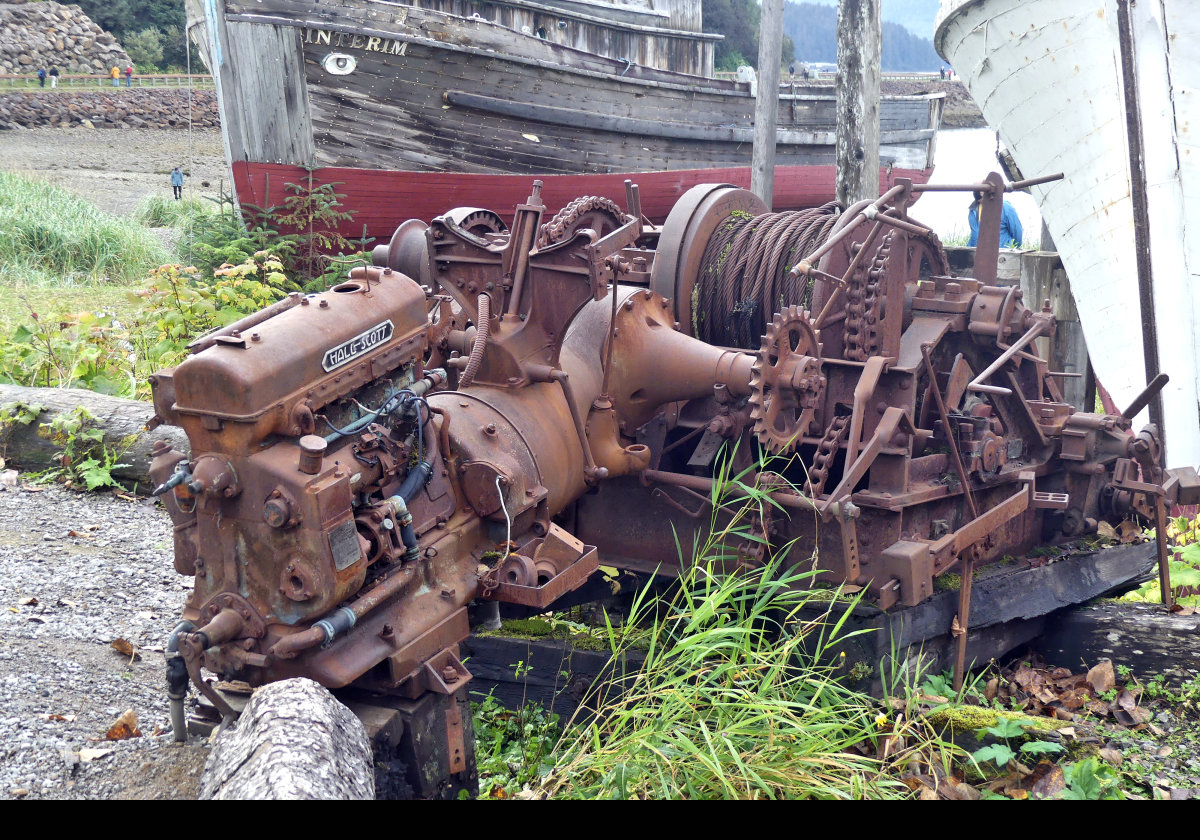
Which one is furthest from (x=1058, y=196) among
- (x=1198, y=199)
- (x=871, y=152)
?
(x=871, y=152)

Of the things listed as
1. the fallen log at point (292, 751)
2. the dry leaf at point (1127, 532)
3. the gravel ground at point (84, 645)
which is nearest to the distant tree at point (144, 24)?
the gravel ground at point (84, 645)

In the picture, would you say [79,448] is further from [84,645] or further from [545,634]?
[545,634]

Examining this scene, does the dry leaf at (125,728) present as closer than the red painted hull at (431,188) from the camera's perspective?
Yes

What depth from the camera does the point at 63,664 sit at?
387 centimetres

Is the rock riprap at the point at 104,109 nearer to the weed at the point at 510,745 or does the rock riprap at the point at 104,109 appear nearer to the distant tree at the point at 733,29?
the distant tree at the point at 733,29

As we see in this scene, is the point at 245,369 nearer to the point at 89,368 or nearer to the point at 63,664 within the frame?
the point at 63,664

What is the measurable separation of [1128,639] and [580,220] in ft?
10.5

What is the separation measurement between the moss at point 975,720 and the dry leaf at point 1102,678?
90 cm

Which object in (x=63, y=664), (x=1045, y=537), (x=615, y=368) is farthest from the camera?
(x=1045, y=537)

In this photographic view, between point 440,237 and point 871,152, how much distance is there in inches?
172

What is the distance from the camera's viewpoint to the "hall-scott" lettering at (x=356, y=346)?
3.12 m

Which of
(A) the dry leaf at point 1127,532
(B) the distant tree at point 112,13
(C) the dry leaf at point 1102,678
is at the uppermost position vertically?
(B) the distant tree at point 112,13

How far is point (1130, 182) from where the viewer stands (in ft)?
25.8

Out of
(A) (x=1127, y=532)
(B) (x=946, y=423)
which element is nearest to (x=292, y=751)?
(B) (x=946, y=423)
